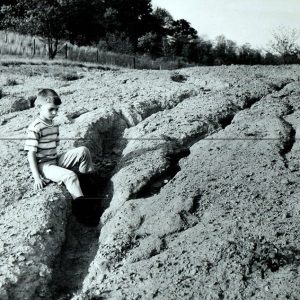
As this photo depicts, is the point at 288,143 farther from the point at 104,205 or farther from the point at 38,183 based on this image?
the point at 38,183

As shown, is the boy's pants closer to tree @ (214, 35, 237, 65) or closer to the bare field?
the bare field

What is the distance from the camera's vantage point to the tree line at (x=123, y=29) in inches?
969

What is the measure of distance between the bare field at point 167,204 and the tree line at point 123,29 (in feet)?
55.7

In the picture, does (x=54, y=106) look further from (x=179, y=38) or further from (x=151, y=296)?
(x=179, y=38)

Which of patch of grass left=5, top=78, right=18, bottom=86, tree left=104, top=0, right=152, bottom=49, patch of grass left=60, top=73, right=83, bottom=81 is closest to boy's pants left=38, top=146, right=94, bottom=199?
patch of grass left=5, top=78, right=18, bottom=86

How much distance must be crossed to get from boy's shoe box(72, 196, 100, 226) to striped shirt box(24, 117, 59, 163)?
58 centimetres

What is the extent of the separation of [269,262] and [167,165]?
208 cm

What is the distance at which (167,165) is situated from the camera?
5.71 m

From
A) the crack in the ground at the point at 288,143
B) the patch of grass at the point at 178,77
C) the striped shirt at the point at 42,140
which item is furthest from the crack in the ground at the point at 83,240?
the patch of grass at the point at 178,77

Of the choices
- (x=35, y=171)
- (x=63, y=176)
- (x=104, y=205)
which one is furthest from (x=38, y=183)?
(x=104, y=205)

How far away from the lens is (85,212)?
530 cm

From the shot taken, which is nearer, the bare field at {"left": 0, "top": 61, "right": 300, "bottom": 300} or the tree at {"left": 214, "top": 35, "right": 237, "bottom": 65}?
the bare field at {"left": 0, "top": 61, "right": 300, "bottom": 300}

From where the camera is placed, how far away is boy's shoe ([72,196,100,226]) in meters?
5.19

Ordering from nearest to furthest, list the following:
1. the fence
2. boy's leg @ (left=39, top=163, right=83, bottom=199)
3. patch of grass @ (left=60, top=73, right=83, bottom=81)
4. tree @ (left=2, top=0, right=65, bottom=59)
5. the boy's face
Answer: boy's leg @ (left=39, top=163, right=83, bottom=199) < the boy's face < patch of grass @ (left=60, top=73, right=83, bottom=81) < the fence < tree @ (left=2, top=0, right=65, bottom=59)
